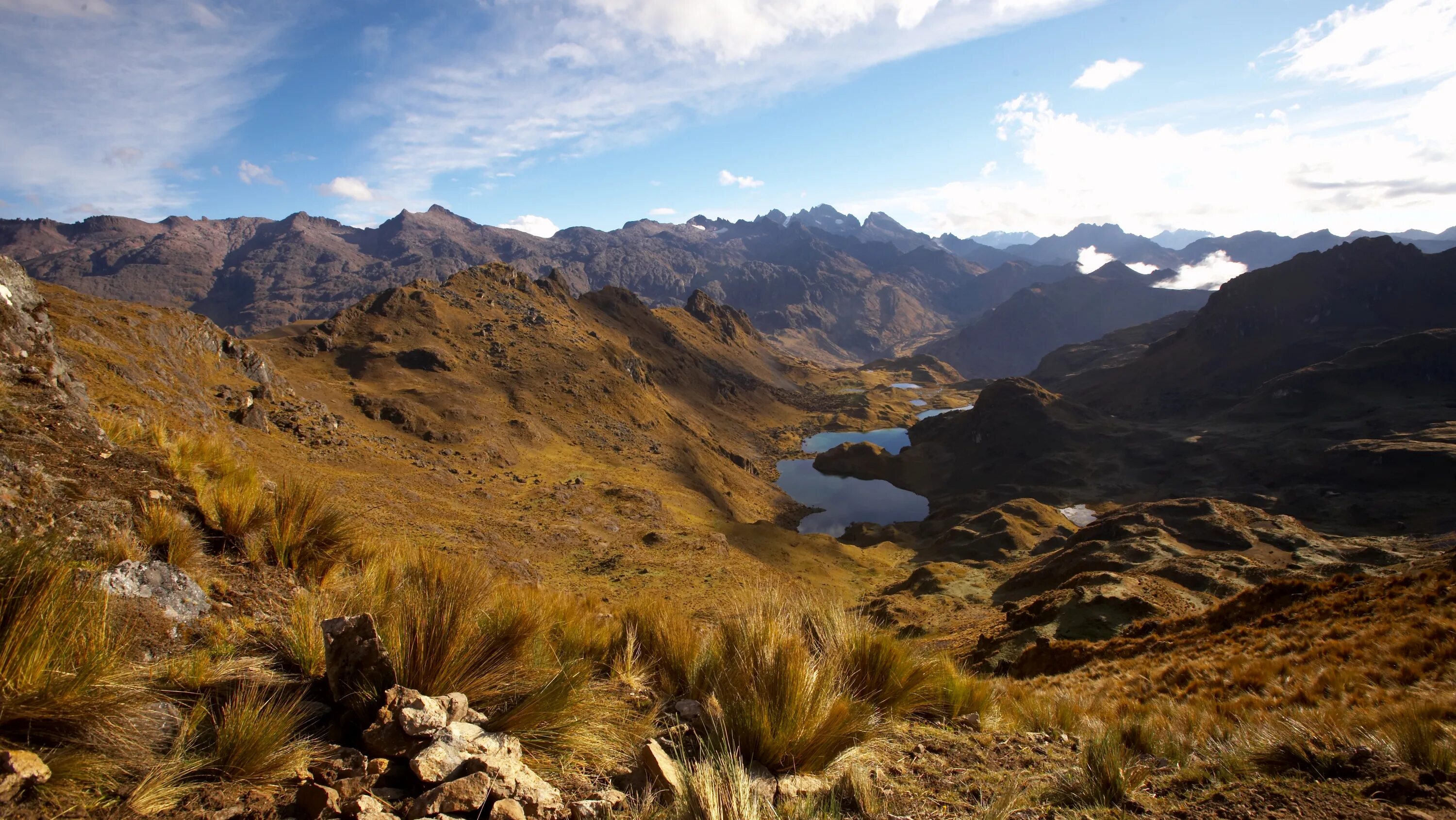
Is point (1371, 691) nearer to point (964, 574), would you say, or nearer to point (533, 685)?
point (533, 685)

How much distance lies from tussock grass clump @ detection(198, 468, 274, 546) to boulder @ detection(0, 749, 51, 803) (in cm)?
379

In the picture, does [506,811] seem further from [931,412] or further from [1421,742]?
[931,412]

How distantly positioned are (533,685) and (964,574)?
49.3 metres

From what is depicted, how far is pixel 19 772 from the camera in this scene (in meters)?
2.14

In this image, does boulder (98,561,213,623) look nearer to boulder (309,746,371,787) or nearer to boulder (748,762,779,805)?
boulder (309,746,371,787)

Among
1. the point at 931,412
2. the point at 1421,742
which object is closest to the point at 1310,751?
the point at 1421,742

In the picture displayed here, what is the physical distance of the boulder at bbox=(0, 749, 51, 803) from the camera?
2096 mm

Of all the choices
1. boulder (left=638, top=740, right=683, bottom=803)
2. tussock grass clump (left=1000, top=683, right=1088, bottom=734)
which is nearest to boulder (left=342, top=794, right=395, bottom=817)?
boulder (left=638, top=740, right=683, bottom=803)

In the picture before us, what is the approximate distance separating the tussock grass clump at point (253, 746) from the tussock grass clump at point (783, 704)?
7.52 feet

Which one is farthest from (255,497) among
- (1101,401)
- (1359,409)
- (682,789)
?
(1101,401)

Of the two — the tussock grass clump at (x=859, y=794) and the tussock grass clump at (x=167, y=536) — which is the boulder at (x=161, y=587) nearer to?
the tussock grass clump at (x=167, y=536)

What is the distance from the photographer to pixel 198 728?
9.82ft

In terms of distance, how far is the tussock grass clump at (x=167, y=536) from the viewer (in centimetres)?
474

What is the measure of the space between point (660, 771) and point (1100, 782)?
2954 mm
